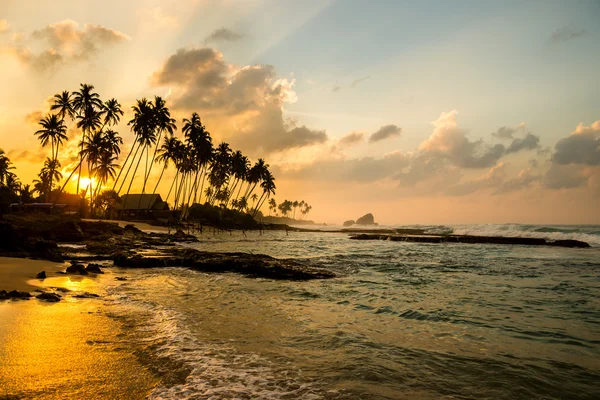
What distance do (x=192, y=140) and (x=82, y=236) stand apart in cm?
5131

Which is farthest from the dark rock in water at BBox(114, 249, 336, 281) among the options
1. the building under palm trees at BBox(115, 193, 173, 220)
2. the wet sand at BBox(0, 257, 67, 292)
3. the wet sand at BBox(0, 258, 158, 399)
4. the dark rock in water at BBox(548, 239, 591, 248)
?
the building under palm trees at BBox(115, 193, 173, 220)

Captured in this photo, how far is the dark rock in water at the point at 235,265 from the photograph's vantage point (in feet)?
47.8

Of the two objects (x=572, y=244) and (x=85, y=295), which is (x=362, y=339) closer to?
(x=85, y=295)

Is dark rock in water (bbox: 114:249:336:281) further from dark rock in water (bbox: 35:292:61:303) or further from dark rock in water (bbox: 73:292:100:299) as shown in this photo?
dark rock in water (bbox: 35:292:61:303)

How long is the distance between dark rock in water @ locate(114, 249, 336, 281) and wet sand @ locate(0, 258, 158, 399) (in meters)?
7.68

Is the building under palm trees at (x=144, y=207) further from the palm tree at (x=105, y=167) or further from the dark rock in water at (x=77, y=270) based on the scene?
the dark rock in water at (x=77, y=270)

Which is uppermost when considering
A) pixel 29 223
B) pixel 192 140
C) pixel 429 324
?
pixel 192 140

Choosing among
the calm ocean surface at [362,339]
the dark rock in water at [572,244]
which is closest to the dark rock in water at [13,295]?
the calm ocean surface at [362,339]

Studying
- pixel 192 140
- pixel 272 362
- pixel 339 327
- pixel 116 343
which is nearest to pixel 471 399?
pixel 272 362

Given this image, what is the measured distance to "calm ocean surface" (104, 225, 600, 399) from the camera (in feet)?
14.4

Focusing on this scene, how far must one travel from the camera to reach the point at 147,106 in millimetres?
61938

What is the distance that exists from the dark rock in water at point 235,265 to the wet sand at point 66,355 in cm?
768

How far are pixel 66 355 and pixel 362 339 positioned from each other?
488 cm

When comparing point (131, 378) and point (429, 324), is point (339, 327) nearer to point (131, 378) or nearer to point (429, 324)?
point (429, 324)
